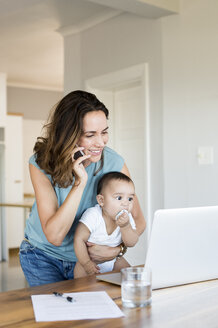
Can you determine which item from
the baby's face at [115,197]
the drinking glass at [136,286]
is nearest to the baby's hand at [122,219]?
the baby's face at [115,197]

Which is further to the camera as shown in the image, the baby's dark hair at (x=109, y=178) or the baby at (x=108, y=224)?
the baby's dark hair at (x=109, y=178)

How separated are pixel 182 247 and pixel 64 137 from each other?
0.73 metres

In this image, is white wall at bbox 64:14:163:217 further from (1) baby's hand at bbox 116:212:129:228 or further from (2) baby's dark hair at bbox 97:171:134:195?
(1) baby's hand at bbox 116:212:129:228

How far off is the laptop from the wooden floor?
11.7ft

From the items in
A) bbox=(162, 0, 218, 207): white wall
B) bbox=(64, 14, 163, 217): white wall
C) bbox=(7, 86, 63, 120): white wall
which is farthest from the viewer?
bbox=(7, 86, 63, 120): white wall

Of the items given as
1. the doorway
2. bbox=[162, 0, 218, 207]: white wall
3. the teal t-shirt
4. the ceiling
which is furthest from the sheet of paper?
the doorway

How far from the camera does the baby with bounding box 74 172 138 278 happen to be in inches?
75.0

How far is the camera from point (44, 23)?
494 centimetres

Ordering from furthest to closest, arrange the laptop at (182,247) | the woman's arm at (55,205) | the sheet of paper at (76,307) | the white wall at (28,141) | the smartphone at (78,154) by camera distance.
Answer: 1. the white wall at (28,141)
2. the smartphone at (78,154)
3. the woman's arm at (55,205)
4. the laptop at (182,247)
5. the sheet of paper at (76,307)

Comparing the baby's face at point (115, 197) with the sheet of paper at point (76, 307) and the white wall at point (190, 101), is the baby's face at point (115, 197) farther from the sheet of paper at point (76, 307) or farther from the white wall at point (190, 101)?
the white wall at point (190, 101)

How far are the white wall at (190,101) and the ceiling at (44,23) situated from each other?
0.23m

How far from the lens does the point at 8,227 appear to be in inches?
298

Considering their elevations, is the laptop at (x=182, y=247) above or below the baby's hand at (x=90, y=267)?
above

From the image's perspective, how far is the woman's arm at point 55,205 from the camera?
187 cm
